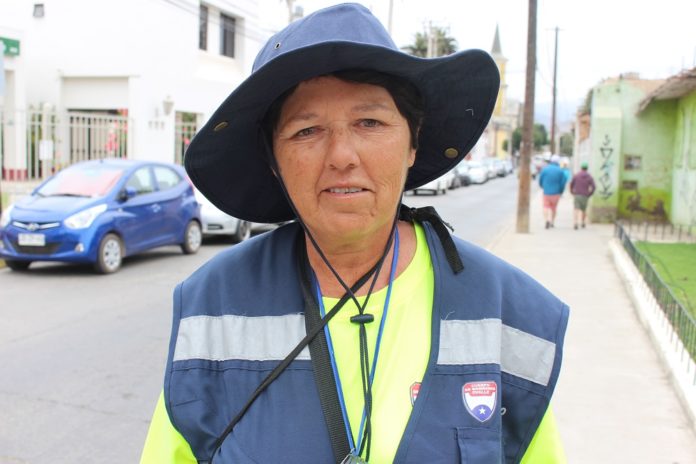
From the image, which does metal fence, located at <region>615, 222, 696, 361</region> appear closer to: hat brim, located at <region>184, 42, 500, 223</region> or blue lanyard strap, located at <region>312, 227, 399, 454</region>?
hat brim, located at <region>184, 42, 500, 223</region>

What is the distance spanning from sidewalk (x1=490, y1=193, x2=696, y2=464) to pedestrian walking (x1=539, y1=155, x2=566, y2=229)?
288 inches

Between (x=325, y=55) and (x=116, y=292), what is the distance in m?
8.05

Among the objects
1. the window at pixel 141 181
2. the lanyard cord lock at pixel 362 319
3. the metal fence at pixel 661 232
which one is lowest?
the metal fence at pixel 661 232

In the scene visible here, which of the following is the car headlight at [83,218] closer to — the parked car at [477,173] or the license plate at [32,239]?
the license plate at [32,239]

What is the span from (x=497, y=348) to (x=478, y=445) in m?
0.20

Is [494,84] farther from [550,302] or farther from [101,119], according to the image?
[101,119]

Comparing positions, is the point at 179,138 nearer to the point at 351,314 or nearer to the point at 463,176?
the point at 463,176

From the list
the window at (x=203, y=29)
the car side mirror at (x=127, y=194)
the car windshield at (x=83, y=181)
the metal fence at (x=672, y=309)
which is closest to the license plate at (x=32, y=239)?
the car windshield at (x=83, y=181)

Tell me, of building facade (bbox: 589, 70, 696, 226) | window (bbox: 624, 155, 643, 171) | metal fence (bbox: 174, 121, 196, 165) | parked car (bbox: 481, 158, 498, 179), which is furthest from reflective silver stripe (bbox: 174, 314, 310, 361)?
parked car (bbox: 481, 158, 498, 179)

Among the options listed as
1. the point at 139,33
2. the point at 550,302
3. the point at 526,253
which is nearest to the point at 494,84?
the point at 550,302

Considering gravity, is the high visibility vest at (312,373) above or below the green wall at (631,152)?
below

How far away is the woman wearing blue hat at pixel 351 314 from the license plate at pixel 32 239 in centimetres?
883

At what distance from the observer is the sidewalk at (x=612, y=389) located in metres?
4.49

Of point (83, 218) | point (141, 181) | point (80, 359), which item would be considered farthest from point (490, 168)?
point (80, 359)
